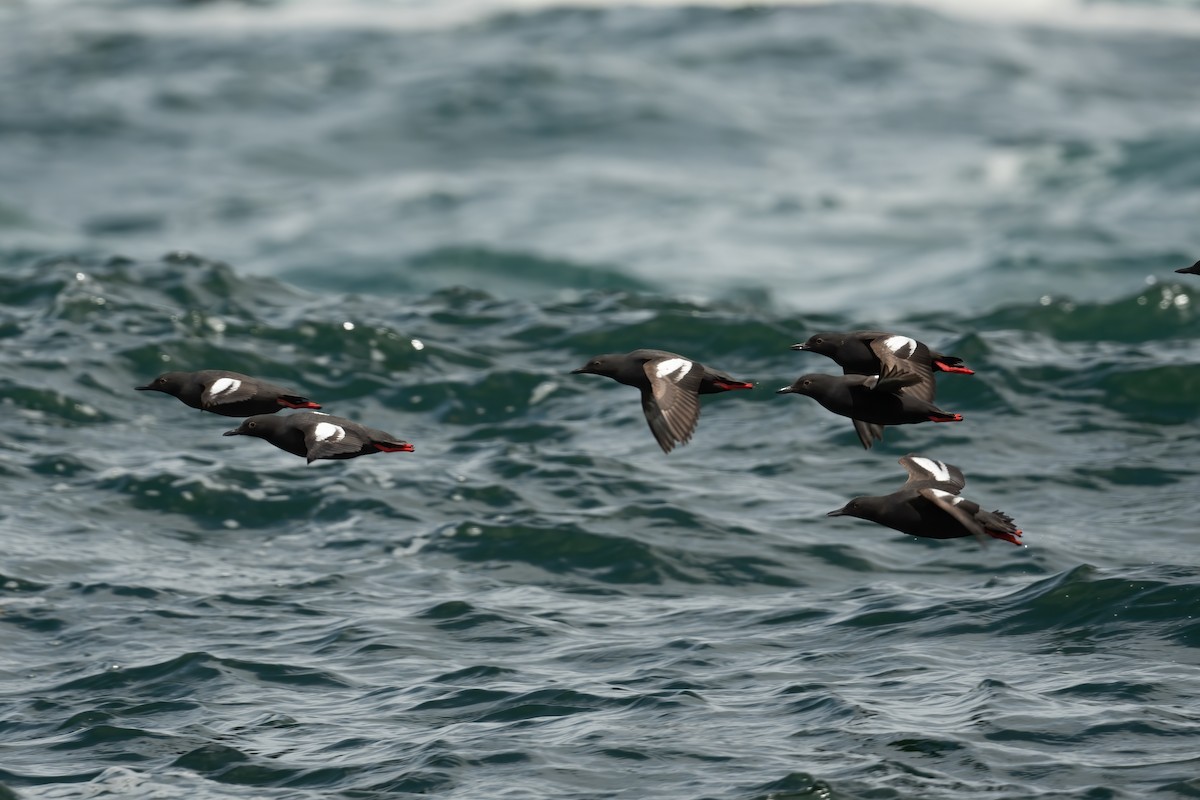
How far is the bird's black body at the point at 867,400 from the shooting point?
34.2 feet

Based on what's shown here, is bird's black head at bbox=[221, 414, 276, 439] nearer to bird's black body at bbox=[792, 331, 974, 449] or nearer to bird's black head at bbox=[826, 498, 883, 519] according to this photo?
bird's black body at bbox=[792, 331, 974, 449]

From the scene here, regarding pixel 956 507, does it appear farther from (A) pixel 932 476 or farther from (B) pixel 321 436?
(B) pixel 321 436

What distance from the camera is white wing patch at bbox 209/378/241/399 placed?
10508 millimetres

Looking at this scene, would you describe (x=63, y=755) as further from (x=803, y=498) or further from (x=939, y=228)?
(x=939, y=228)

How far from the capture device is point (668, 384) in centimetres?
1063

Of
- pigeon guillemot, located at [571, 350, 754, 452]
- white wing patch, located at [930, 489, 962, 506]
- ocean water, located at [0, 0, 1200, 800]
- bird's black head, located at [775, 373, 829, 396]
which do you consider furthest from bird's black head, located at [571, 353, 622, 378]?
ocean water, located at [0, 0, 1200, 800]

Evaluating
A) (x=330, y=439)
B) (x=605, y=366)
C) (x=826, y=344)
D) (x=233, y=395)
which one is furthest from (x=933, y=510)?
(x=233, y=395)

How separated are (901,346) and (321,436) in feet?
11.6

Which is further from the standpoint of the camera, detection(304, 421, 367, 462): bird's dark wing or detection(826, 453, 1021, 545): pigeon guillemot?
detection(826, 453, 1021, 545): pigeon guillemot

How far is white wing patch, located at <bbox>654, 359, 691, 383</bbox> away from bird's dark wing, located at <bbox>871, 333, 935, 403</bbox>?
1159mm

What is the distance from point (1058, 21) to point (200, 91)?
23.5 metres

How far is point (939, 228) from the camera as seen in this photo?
115 ft

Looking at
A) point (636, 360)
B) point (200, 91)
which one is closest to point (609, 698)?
point (636, 360)

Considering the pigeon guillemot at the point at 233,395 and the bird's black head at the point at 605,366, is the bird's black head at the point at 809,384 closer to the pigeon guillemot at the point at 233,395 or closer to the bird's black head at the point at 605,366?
the bird's black head at the point at 605,366
